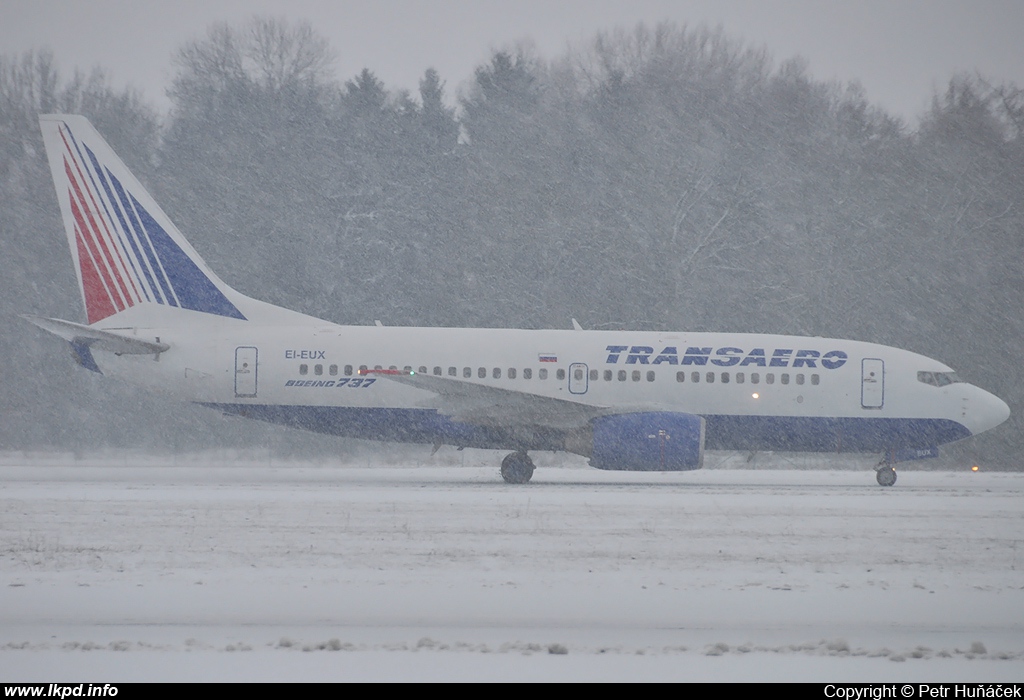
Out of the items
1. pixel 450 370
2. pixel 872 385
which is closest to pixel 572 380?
pixel 450 370

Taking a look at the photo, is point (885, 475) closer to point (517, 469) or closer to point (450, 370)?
point (517, 469)

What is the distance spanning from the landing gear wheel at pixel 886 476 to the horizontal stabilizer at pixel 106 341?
13.2m

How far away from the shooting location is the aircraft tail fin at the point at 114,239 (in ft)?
75.2

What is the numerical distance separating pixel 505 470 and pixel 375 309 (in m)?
17.5

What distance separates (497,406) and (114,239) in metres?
8.01

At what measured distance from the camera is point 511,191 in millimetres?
39969

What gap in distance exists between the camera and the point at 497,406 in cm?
2155

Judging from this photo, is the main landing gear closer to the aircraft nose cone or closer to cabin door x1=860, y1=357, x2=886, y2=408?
cabin door x1=860, y1=357, x2=886, y2=408

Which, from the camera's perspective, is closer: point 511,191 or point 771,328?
point 771,328

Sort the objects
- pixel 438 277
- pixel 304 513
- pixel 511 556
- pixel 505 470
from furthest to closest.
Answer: pixel 438 277 → pixel 505 470 → pixel 304 513 → pixel 511 556

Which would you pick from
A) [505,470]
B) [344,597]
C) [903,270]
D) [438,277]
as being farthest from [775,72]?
[344,597]
